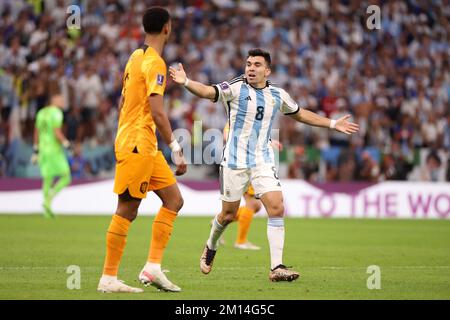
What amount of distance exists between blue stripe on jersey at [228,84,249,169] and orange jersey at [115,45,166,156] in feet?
6.02

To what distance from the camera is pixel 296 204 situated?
22812mm

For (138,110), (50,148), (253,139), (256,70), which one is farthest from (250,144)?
(50,148)

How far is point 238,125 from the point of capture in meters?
10.5

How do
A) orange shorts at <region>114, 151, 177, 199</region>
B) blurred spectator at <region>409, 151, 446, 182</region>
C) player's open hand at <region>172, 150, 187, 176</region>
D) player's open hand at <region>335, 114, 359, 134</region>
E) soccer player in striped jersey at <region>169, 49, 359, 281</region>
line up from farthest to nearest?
blurred spectator at <region>409, 151, 446, 182</region>, player's open hand at <region>335, 114, 359, 134</region>, soccer player in striped jersey at <region>169, 49, 359, 281</region>, orange shorts at <region>114, 151, 177, 199</region>, player's open hand at <region>172, 150, 187, 176</region>

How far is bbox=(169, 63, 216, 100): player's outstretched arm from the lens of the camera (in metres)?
9.15

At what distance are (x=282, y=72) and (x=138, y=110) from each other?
17.2m

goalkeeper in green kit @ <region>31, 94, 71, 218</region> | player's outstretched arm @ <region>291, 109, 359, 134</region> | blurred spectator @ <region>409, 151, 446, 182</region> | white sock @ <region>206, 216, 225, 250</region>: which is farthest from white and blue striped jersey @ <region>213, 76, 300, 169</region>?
blurred spectator @ <region>409, 151, 446, 182</region>

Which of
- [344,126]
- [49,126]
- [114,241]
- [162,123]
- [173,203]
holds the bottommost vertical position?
[114,241]

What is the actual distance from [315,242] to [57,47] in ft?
35.5

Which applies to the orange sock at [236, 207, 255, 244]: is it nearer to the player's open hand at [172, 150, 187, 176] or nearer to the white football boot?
the white football boot

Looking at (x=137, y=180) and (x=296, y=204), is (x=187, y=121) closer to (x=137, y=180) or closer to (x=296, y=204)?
(x=296, y=204)

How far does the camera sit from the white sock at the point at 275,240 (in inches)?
397

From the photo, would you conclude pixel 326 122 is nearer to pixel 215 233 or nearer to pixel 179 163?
pixel 215 233

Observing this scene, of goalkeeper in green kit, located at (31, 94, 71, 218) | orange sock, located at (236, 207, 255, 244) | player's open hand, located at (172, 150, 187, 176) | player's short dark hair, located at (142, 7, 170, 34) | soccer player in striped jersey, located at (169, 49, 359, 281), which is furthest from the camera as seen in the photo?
goalkeeper in green kit, located at (31, 94, 71, 218)
